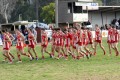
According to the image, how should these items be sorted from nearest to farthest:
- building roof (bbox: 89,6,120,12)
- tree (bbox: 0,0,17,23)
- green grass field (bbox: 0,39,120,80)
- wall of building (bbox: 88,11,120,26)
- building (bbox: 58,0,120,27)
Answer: green grass field (bbox: 0,39,120,80)
building roof (bbox: 89,6,120,12)
building (bbox: 58,0,120,27)
wall of building (bbox: 88,11,120,26)
tree (bbox: 0,0,17,23)

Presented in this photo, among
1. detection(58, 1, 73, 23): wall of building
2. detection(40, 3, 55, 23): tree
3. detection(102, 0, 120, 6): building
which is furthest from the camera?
detection(102, 0, 120, 6): building

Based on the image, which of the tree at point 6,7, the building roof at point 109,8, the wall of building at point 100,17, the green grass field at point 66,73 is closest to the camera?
the green grass field at point 66,73

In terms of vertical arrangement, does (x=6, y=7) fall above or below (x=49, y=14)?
above

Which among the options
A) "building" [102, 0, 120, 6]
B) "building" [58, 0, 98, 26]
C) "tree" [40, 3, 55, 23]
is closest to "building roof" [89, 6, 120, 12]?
"building" [58, 0, 98, 26]

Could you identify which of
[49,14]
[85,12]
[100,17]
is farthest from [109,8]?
[49,14]

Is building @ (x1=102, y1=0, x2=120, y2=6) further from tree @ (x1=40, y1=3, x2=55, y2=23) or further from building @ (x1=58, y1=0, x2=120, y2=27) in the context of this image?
building @ (x1=58, y1=0, x2=120, y2=27)

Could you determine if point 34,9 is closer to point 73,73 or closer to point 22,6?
point 22,6

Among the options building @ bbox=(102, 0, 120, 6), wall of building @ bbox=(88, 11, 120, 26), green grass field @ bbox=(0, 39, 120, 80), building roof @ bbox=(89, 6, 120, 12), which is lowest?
green grass field @ bbox=(0, 39, 120, 80)

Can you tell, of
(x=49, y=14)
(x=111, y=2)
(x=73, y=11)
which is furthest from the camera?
(x=111, y=2)

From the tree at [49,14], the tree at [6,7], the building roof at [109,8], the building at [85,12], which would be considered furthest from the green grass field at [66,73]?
the tree at [49,14]

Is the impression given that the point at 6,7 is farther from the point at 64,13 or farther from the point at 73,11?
the point at 73,11

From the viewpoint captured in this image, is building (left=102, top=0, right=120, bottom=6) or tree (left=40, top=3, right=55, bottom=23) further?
building (left=102, top=0, right=120, bottom=6)

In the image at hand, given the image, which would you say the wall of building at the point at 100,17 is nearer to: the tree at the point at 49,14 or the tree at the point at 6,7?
the tree at the point at 49,14

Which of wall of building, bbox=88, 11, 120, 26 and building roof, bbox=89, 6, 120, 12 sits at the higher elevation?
building roof, bbox=89, 6, 120, 12
